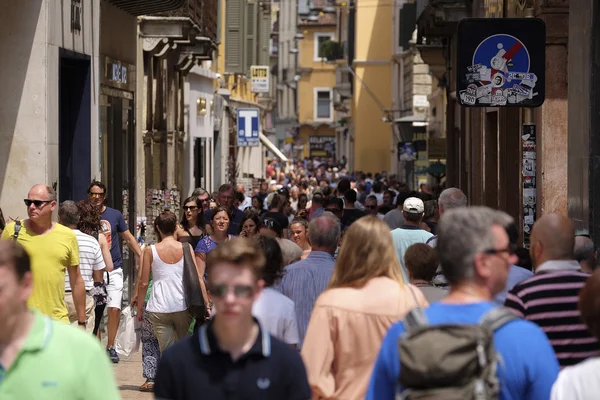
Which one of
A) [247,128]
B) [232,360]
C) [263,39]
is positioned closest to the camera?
[232,360]

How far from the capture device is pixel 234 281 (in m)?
4.47

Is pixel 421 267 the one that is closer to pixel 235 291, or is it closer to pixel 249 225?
pixel 235 291

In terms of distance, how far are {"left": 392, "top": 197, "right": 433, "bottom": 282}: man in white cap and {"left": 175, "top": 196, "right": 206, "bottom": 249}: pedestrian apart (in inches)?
106

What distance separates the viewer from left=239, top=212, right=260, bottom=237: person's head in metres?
12.0

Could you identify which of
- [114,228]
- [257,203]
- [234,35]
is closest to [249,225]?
[114,228]

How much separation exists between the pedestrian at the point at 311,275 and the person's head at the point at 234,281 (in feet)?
8.96

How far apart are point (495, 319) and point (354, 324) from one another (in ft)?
5.15

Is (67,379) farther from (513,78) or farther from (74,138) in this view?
(74,138)

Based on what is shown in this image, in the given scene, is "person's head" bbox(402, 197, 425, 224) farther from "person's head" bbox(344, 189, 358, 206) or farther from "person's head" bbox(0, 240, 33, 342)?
"person's head" bbox(0, 240, 33, 342)

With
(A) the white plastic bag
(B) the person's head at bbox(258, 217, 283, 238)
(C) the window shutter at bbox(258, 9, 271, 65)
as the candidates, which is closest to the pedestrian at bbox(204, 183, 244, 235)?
(A) the white plastic bag

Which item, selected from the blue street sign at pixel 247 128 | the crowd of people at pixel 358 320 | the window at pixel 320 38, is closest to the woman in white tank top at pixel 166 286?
the crowd of people at pixel 358 320

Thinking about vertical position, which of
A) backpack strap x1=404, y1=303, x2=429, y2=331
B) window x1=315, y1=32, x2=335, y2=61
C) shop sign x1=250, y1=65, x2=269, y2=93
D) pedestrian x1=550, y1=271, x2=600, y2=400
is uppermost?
window x1=315, y1=32, x2=335, y2=61

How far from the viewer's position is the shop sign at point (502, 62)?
12.9 meters

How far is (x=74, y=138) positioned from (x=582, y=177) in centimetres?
679
